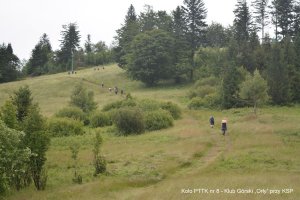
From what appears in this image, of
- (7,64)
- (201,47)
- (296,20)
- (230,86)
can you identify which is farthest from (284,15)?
(7,64)

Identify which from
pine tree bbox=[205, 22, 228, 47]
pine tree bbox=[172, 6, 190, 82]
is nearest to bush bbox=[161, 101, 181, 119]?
pine tree bbox=[172, 6, 190, 82]

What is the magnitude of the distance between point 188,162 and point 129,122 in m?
15.2

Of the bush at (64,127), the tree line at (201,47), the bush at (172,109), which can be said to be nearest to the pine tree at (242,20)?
the tree line at (201,47)

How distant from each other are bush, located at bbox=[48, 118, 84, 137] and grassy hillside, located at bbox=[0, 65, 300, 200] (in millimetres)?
2046

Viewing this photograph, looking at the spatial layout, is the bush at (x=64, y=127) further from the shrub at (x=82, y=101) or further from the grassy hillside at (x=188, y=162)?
the shrub at (x=82, y=101)

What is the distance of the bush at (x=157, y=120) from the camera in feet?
144

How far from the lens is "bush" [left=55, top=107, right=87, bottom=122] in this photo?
50.3 metres

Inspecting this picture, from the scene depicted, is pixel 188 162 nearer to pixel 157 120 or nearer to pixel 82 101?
pixel 157 120

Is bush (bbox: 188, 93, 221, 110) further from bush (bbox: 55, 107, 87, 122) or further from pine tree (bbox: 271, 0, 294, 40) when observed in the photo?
pine tree (bbox: 271, 0, 294, 40)

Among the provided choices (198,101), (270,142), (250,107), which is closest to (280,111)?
(250,107)

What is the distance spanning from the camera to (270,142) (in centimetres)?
Result: 3142

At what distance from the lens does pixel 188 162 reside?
27578 millimetres

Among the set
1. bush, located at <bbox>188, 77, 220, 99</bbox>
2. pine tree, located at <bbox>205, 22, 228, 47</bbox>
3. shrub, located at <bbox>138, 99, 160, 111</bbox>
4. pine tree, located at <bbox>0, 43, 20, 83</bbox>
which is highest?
pine tree, located at <bbox>205, 22, 228, 47</bbox>

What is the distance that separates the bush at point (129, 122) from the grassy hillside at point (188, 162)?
1584 mm
